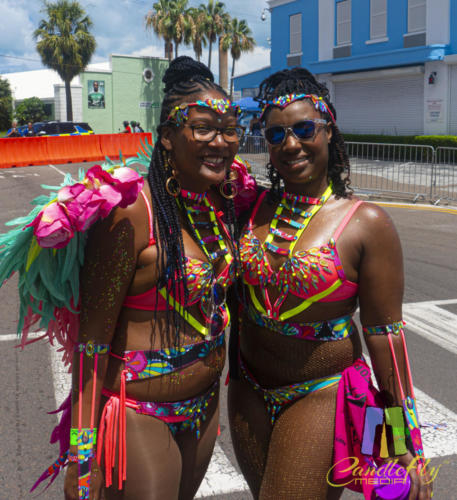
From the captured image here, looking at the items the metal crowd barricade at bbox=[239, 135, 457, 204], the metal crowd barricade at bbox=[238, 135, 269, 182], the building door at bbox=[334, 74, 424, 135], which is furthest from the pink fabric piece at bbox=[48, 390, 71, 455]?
the building door at bbox=[334, 74, 424, 135]

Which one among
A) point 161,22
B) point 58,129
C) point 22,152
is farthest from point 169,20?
point 22,152

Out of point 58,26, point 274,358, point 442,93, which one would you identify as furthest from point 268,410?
point 58,26

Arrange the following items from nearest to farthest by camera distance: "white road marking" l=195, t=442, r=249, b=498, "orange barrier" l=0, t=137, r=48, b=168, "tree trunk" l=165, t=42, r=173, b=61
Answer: "white road marking" l=195, t=442, r=249, b=498 < "orange barrier" l=0, t=137, r=48, b=168 < "tree trunk" l=165, t=42, r=173, b=61

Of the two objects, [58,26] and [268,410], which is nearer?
[268,410]

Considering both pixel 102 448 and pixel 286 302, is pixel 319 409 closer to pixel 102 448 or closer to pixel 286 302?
pixel 286 302

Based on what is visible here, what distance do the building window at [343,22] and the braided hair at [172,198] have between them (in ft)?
96.0

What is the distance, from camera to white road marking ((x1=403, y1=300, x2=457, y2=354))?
18.9ft

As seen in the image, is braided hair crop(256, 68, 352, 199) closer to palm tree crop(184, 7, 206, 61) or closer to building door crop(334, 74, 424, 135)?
building door crop(334, 74, 424, 135)

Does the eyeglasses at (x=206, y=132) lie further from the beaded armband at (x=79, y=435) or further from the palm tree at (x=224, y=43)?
the palm tree at (x=224, y=43)

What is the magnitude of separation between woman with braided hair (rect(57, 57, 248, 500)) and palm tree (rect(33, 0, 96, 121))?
45.8 meters

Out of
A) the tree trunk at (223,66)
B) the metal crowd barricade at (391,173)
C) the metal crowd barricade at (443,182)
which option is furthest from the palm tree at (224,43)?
the metal crowd barricade at (443,182)

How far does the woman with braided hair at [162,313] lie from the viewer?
2117mm

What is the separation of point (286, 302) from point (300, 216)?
0.38 metres

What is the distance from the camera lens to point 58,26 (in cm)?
4672
